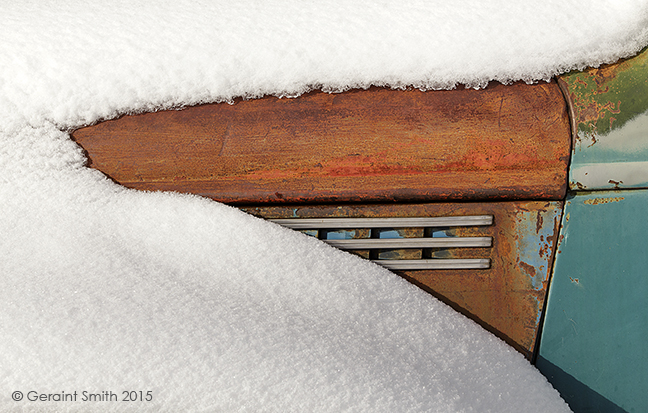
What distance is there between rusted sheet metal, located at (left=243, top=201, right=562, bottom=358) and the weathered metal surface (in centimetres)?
11

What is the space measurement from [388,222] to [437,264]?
130mm

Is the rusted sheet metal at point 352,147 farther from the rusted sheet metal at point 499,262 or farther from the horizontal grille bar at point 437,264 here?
the horizontal grille bar at point 437,264

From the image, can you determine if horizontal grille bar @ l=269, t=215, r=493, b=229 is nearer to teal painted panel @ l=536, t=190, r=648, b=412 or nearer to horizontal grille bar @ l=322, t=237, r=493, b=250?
horizontal grille bar @ l=322, t=237, r=493, b=250

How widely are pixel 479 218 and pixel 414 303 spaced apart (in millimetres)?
208

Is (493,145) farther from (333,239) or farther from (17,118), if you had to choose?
(17,118)

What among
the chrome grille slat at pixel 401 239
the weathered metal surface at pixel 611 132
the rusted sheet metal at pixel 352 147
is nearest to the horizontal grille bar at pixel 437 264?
the chrome grille slat at pixel 401 239

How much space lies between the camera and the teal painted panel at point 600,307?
2.58 ft

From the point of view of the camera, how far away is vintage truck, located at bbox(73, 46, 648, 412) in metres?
0.77

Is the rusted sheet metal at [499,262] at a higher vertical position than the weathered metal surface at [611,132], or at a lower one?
lower

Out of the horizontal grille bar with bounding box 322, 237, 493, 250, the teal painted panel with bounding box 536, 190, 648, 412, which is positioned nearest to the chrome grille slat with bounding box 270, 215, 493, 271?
the horizontal grille bar with bounding box 322, 237, 493, 250

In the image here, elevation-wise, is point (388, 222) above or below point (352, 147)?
below

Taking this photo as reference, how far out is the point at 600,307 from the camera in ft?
2.64

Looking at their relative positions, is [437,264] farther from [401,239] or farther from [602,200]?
[602,200]

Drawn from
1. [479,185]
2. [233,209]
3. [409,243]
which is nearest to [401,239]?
[409,243]
